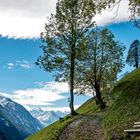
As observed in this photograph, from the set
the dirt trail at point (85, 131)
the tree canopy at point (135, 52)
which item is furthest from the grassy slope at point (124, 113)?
the tree canopy at point (135, 52)

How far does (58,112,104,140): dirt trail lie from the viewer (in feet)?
120

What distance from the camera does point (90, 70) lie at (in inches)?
2771

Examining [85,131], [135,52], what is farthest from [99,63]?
[135,52]

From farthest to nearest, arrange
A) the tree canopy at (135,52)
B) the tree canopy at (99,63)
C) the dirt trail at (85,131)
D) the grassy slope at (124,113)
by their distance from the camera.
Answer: the tree canopy at (135,52) < the tree canopy at (99,63) < the dirt trail at (85,131) < the grassy slope at (124,113)

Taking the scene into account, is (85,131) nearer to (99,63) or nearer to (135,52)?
(99,63)

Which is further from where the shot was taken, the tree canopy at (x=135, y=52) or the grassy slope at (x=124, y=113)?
the tree canopy at (x=135, y=52)

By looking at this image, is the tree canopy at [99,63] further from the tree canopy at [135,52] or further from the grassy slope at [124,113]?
the tree canopy at [135,52]

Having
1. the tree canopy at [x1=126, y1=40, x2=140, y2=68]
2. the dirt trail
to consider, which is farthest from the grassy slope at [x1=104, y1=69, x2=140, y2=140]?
the tree canopy at [x1=126, y1=40, x2=140, y2=68]

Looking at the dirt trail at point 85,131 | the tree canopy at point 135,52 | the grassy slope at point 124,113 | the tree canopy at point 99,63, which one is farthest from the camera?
the tree canopy at point 135,52

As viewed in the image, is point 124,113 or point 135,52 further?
point 135,52

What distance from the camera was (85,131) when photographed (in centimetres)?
3950

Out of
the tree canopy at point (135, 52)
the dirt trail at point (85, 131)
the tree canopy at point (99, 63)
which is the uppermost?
the tree canopy at point (135, 52)

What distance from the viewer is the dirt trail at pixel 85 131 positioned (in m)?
36.6

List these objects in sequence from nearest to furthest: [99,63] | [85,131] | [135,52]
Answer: [85,131] → [99,63] → [135,52]
